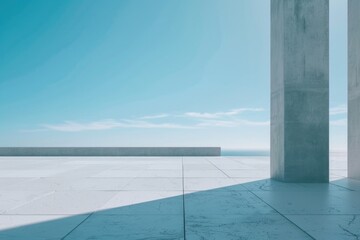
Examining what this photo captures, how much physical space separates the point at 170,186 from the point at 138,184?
1.07m

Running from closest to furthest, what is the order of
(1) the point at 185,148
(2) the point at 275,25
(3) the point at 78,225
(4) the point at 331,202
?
(3) the point at 78,225 < (4) the point at 331,202 < (2) the point at 275,25 < (1) the point at 185,148

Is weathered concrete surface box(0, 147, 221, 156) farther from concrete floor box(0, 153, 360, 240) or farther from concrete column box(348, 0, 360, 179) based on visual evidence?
concrete floor box(0, 153, 360, 240)

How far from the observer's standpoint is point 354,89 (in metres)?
9.02

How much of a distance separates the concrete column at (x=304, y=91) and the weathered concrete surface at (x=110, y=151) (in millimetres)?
14618

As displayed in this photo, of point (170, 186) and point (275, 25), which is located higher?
point (275, 25)

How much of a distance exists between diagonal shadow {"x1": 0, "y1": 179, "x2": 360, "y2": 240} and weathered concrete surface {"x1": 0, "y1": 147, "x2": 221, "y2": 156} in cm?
1661

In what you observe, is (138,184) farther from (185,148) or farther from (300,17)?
(185,148)

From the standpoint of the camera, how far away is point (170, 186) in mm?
7492

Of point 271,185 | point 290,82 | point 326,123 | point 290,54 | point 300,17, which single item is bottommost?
point 271,185

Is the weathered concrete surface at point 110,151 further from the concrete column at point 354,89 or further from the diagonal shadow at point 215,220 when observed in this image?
the diagonal shadow at point 215,220

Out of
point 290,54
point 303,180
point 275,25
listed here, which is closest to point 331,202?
point 303,180

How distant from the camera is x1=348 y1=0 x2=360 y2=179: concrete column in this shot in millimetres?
8883

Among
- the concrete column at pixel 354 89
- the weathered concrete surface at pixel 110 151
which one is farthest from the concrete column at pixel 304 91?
the weathered concrete surface at pixel 110 151

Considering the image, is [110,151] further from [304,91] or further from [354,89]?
[354,89]
